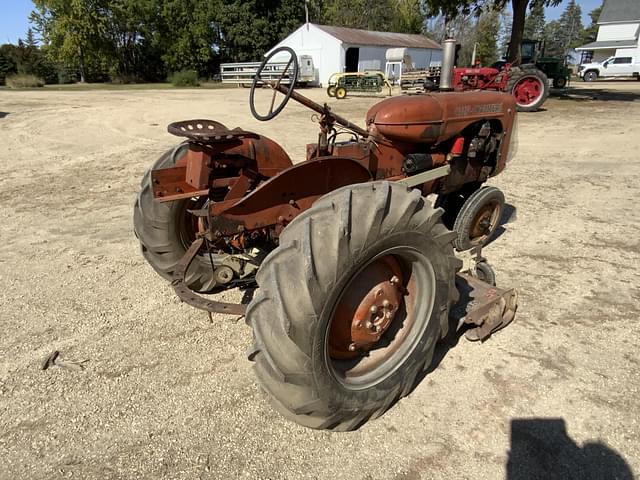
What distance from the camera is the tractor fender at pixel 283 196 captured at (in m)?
2.45

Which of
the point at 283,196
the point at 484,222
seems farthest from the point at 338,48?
the point at 283,196

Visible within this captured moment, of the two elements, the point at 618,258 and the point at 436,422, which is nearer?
the point at 436,422

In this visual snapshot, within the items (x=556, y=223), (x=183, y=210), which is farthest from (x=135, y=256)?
(x=556, y=223)

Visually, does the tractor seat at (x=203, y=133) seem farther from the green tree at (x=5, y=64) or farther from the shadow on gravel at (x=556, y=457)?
the green tree at (x=5, y=64)

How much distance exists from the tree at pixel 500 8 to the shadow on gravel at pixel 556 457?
16789mm

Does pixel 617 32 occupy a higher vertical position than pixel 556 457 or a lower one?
higher

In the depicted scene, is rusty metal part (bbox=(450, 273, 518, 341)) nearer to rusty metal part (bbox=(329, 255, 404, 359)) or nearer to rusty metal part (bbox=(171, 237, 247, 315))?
rusty metal part (bbox=(329, 255, 404, 359))

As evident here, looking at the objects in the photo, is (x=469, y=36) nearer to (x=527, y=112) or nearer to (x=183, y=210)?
(x=527, y=112)

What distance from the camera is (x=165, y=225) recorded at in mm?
2938

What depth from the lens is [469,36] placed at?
43.9 m

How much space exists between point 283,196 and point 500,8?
1934 cm

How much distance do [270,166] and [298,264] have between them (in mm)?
1352

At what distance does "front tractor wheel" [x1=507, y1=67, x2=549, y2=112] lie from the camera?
14102 mm

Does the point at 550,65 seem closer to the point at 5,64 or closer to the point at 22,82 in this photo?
the point at 22,82
